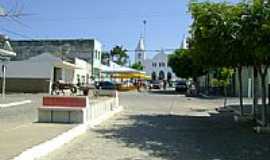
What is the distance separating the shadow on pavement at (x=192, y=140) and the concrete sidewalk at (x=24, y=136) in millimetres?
1699

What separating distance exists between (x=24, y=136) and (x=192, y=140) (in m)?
4.86

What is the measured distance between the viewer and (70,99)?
18938 mm

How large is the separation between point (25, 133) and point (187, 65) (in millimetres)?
61176

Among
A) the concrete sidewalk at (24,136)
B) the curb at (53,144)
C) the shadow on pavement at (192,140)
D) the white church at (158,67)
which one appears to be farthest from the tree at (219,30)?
the white church at (158,67)

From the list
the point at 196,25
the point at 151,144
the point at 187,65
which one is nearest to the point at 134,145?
the point at 151,144

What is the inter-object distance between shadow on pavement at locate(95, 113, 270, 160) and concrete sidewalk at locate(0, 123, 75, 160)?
1.70 metres

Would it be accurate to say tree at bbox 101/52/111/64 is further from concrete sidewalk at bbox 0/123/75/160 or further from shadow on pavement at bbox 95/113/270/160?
concrete sidewalk at bbox 0/123/75/160

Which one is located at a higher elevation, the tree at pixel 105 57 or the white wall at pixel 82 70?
the tree at pixel 105 57

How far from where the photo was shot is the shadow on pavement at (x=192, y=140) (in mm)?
12867

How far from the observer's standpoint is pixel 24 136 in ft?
45.4

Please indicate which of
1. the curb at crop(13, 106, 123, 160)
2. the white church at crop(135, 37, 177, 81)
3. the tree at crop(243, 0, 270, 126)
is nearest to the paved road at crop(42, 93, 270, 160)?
the curb at crop(13, 106, 123, 160)

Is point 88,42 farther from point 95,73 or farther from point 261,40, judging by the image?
point 261,40

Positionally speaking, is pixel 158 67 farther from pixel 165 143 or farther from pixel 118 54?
pixel 165 143

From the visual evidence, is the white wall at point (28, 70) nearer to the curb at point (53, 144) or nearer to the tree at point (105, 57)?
the curb at point (53, 144)
